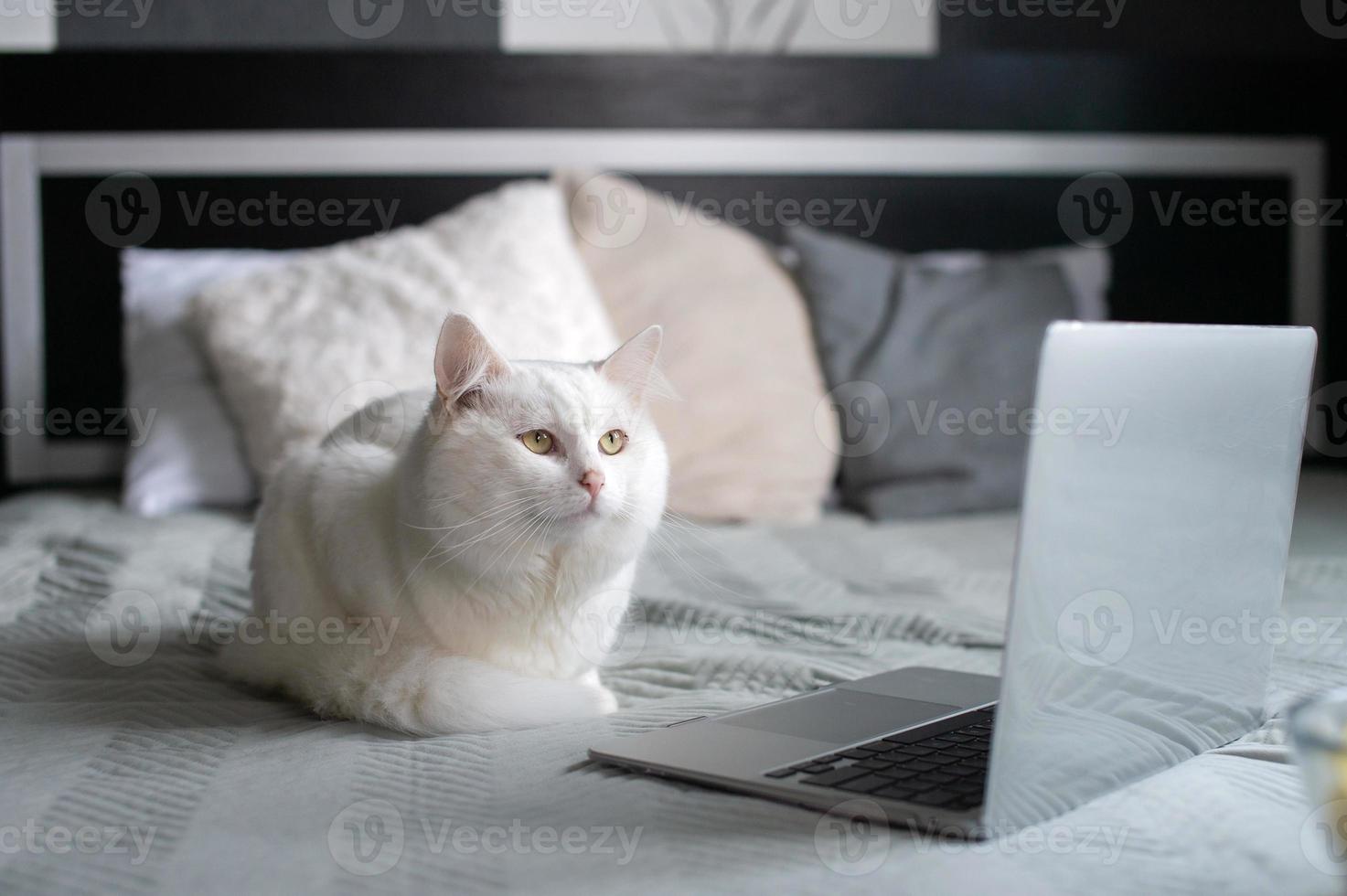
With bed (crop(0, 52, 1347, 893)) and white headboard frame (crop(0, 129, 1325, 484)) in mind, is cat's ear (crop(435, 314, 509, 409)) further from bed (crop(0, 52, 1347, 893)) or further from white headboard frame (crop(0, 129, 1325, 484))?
white headboard frame (crop(0, 129, 1325, 484))

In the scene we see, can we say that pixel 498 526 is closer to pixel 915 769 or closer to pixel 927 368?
pixel 915 769

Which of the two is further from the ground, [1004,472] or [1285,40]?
[1285,40]

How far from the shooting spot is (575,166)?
249cm

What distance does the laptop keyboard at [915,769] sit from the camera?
75 centimetres

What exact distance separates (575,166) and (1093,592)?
6.35 feet

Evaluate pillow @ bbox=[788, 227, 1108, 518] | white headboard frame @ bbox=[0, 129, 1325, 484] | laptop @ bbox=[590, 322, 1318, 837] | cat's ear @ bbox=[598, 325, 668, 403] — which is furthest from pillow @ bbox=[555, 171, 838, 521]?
laptop @ bbox=[590, 322, 1318, 837]

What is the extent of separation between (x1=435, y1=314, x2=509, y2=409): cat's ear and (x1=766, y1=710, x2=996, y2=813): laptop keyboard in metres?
0.38

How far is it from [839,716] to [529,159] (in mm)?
1798

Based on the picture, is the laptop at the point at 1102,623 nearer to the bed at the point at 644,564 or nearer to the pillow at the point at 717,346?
the bed at the point at 644,564

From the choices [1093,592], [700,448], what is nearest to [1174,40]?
[700,448]

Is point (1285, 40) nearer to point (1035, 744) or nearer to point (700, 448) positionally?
point (700, 448)

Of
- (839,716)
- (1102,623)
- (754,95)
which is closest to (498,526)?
(839,716)

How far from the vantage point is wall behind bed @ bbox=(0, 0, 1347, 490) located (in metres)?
2.38

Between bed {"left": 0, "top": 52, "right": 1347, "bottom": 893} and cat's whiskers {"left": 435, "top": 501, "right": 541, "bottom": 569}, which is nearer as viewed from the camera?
bed {"left": 0, "top": 52, "right": 1347, "bottom": 893}
